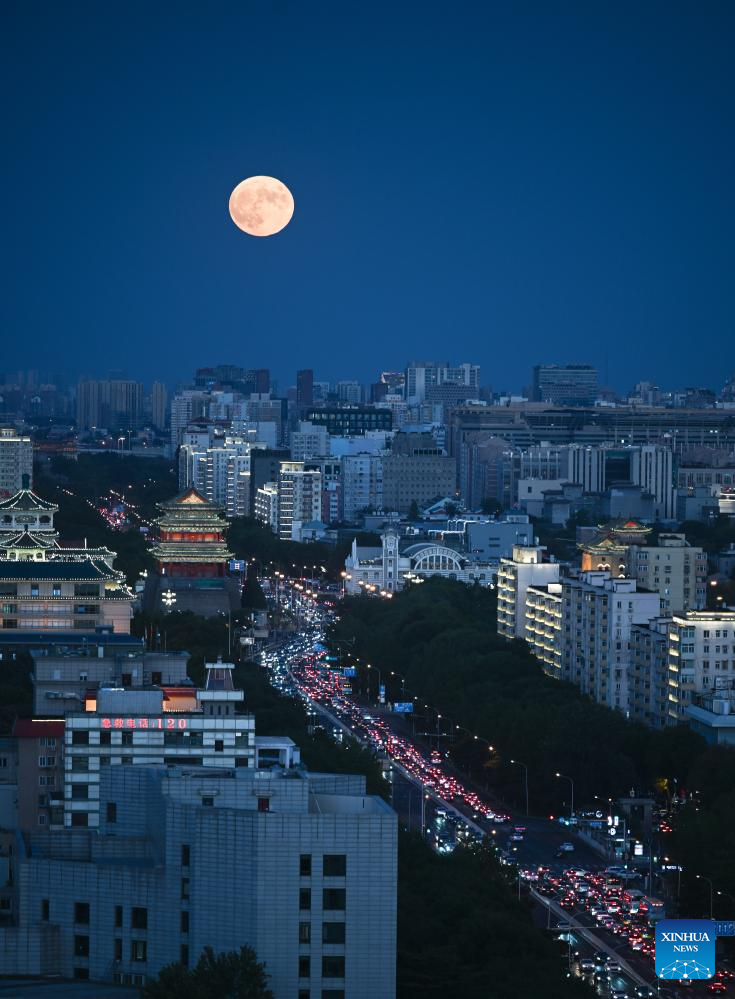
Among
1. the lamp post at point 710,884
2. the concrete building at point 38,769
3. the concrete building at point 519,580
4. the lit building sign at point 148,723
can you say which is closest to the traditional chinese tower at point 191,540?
the concrete building at point 519,580

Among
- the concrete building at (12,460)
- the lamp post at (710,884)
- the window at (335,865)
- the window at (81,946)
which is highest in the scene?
the concrete building at (12,460)

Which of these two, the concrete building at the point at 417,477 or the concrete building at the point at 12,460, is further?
the concrete building at the point at 417,477

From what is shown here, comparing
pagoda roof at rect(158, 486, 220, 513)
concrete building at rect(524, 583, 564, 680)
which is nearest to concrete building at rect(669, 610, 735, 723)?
concrete building at rect(524, 583, 564, 680)

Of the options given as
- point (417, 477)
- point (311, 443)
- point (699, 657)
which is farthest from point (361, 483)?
point (699, 657)

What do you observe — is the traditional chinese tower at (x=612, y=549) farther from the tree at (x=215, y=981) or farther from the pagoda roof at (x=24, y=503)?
the tree at (x=215, y=981)

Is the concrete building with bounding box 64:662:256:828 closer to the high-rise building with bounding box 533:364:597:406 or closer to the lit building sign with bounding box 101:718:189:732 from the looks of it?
the lit building sign with bounding box 101:718:189:732

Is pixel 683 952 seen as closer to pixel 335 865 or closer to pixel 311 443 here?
pixel 335 865

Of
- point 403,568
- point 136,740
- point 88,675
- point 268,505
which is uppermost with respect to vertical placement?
point 268,505
